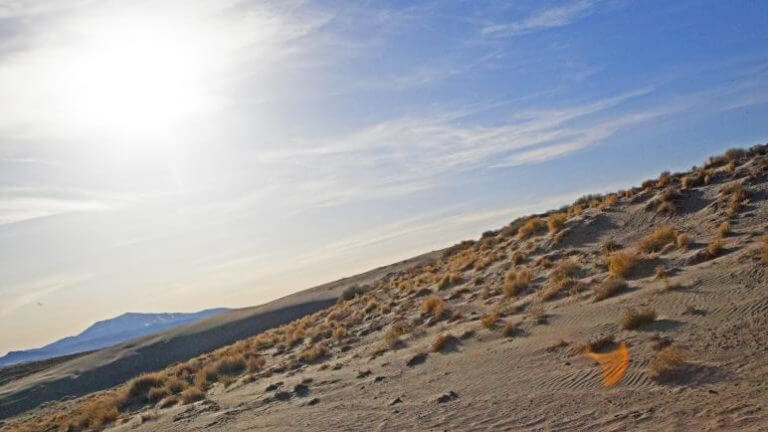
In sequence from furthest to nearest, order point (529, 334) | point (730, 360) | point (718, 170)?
point (718, 170) < point (529, 334) < point (730, 360)

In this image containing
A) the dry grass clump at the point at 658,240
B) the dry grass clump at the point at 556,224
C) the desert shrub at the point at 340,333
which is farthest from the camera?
the dry grass clump at the point at 556,224

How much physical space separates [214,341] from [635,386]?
48.4 metres

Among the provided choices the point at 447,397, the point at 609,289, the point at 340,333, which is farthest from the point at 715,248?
the point at 340,333

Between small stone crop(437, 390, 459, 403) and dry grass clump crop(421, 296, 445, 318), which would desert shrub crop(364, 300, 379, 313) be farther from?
small stone crop(437, 390, 459, 403)

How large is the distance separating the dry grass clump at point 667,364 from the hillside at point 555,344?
0.02 m

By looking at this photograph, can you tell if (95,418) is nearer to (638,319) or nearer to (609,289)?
(609,289)

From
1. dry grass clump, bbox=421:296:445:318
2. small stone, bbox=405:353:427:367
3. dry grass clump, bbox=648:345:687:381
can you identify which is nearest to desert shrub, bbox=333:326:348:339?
dry grass clump, bbox=421:296:445:318

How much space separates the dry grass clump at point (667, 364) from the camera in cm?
1018

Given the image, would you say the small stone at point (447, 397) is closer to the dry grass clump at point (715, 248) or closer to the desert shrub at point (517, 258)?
the dry grass clump at point (715, 248)

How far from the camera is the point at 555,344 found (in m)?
13.5

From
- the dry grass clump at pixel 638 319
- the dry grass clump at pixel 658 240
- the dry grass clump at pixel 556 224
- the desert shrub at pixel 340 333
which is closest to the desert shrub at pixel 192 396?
the desert shrub at pixel 340 333

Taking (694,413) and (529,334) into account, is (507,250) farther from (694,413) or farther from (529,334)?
(694,413)

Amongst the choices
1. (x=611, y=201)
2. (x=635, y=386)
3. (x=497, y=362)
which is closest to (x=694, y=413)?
(x=635, y=386)

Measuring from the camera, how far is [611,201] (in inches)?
1081
